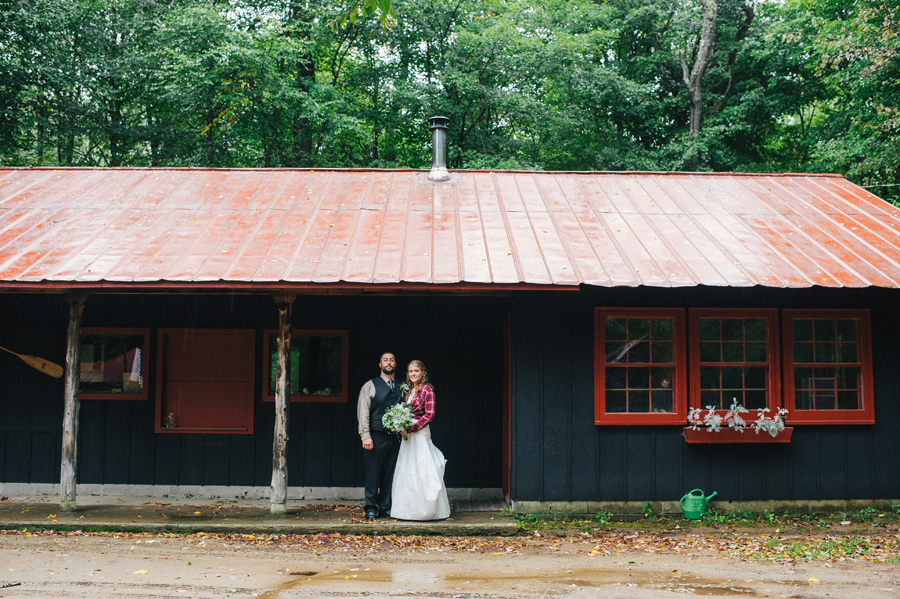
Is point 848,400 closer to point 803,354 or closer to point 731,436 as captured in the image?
point 803,354

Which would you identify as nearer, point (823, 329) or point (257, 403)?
point (823, 329)

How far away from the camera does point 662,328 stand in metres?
8.05

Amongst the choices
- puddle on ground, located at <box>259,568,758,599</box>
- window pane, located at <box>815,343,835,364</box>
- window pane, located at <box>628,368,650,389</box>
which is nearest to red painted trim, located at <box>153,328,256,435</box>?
puddle on ground, located at <box>259,568,758,599</box>

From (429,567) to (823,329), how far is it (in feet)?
18.4

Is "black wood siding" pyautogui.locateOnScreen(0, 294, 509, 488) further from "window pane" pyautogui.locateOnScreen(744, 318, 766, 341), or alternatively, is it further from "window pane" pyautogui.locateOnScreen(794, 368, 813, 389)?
"window pane" pyautogui.locateOnScreen(794, 368, 813, 389)

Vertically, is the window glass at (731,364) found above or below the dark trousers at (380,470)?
above

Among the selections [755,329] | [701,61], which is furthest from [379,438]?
[701,61]

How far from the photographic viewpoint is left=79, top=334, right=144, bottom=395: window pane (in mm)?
9039

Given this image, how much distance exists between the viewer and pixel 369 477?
7492 millimetres

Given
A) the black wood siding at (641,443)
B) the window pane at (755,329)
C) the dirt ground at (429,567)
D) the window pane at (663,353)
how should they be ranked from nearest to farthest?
the dirt ground at (429,567) → the black wood siding at (641,443) → the window pane at (663,353) → the window pane at (755,329)

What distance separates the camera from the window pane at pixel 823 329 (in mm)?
8180

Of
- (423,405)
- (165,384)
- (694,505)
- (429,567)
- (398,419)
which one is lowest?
(429,567)

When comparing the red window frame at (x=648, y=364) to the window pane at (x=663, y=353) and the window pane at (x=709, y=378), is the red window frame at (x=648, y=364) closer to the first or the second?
the window pane at (x=663, y=353)

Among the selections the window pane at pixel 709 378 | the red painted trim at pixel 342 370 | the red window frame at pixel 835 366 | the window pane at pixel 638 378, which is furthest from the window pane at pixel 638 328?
the red painted trim at pixel 342 370
